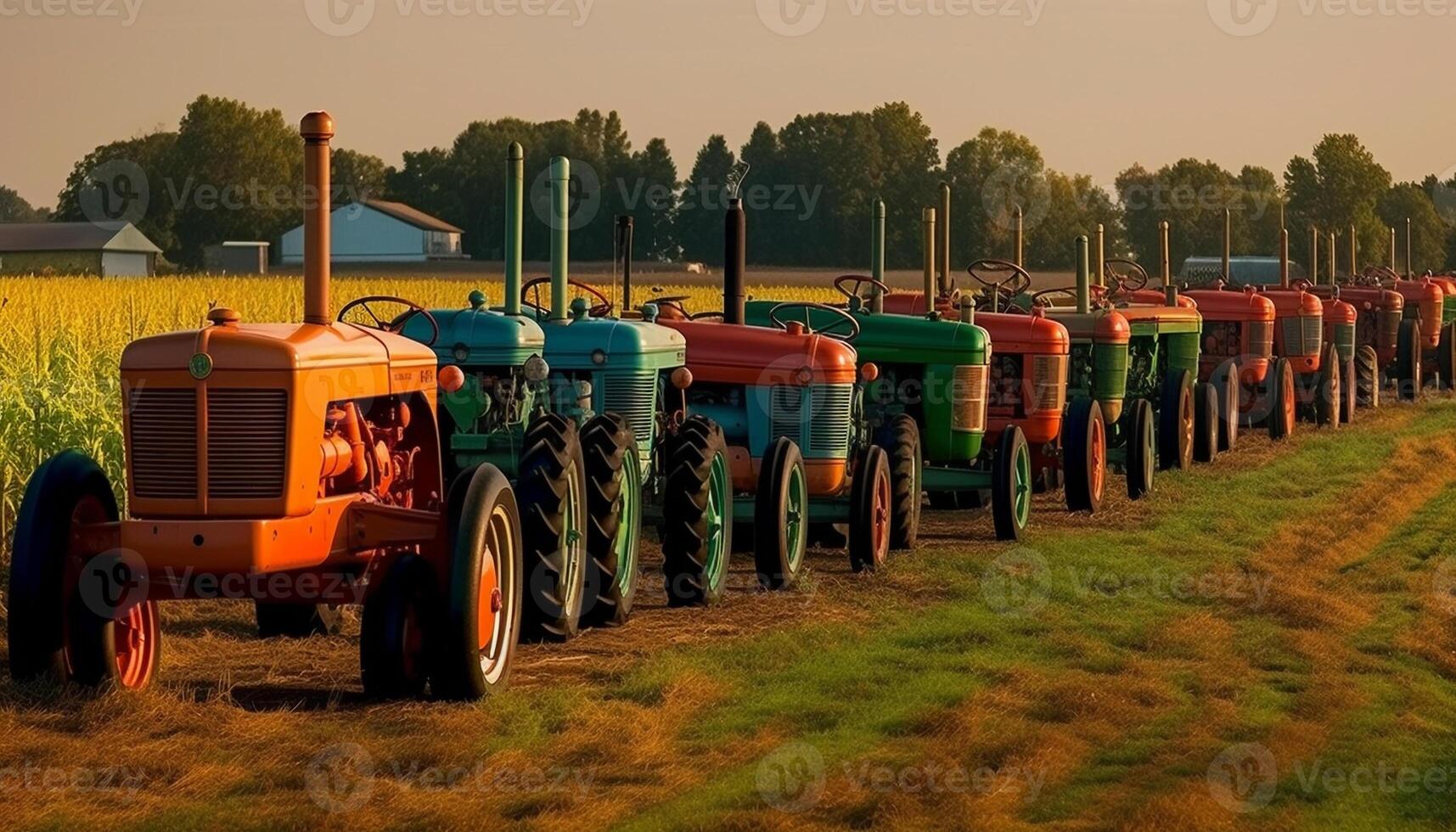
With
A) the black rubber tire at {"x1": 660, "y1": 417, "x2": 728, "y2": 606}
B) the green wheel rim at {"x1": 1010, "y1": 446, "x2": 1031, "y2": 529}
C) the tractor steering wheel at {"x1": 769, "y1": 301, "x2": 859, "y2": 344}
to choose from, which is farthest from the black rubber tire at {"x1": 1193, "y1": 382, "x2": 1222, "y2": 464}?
the black rubber tire at {"x1": 660, "y1": 417, "x2": 728, "y2": 606}

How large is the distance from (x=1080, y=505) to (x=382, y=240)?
63549 millimetres

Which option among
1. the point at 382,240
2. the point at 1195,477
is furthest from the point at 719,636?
the point at 382,240

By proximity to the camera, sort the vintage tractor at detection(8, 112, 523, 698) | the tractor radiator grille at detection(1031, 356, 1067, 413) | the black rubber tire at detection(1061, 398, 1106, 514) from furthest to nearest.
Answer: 1. the black rubber tire at detection(1061, 398, 1106, 514)
2. the tractor radiator grille at detection(1031, 356, 1067, 413)
3. the vintage tractor at detection(8, 112, 523, 698)

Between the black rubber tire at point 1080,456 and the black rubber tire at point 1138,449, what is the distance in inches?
39.4

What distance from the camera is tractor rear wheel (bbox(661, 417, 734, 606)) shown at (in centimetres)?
924

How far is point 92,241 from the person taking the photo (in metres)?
75.2

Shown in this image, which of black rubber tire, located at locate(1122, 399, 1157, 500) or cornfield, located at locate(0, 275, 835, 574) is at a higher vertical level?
cornfield, located at locate(0, 275, 835, 574)

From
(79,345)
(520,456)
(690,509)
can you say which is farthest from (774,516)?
(79,345)

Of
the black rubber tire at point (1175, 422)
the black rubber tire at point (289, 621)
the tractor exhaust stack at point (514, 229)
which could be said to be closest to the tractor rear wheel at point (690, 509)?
the tractor exhaust stack at point (514, 229)

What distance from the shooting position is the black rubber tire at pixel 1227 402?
18.6 m

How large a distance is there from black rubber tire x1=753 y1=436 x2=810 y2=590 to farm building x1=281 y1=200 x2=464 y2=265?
58.9 metres

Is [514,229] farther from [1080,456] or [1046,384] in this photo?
[1080,456]

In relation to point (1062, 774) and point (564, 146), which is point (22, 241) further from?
point (1062, 774)

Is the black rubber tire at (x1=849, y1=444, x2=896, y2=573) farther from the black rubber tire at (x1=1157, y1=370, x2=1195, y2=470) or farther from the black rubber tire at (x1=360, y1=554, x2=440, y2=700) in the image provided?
the black rubber tire at (x1=1157, y1=370, x2=1195, y2=470)
